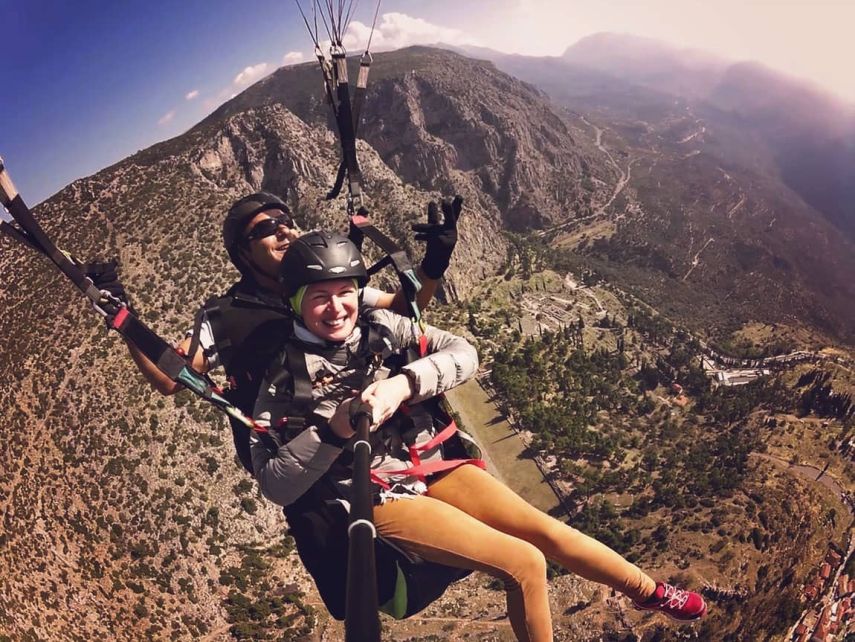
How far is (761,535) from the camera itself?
43750 millimetres

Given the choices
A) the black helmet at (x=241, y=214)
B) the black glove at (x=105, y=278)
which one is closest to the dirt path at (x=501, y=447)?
the black helmet at (x=241, y=214)

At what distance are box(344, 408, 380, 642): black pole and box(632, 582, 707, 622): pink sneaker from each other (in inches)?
186

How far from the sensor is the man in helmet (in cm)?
518

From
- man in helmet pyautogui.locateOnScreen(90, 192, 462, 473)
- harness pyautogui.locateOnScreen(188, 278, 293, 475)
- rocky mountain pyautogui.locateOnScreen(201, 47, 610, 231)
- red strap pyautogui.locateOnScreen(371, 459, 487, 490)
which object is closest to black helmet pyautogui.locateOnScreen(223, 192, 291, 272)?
man in helmet pyautogui.locateOnScreen(90, 192, 462, 473)

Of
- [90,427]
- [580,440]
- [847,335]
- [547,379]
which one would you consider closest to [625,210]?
[847,335]

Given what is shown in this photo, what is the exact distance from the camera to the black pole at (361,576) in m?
1.60

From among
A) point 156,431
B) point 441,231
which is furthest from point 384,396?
point 156,431

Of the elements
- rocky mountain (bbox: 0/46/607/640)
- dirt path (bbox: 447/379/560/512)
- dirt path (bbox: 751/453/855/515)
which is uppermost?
rocky mountain (bbox: 0/46/607/640)

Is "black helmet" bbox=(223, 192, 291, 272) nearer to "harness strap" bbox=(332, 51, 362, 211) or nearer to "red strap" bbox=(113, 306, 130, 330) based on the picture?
"harness strap" bbox=(332, 51, 362, 211)

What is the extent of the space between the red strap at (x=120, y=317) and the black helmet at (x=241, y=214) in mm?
1599

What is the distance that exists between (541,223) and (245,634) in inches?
5790

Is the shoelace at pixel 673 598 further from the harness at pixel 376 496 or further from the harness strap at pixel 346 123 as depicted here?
the harness strap at pixel 346 123

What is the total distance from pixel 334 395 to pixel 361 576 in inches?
114

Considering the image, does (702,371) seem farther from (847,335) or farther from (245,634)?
(245,634)
